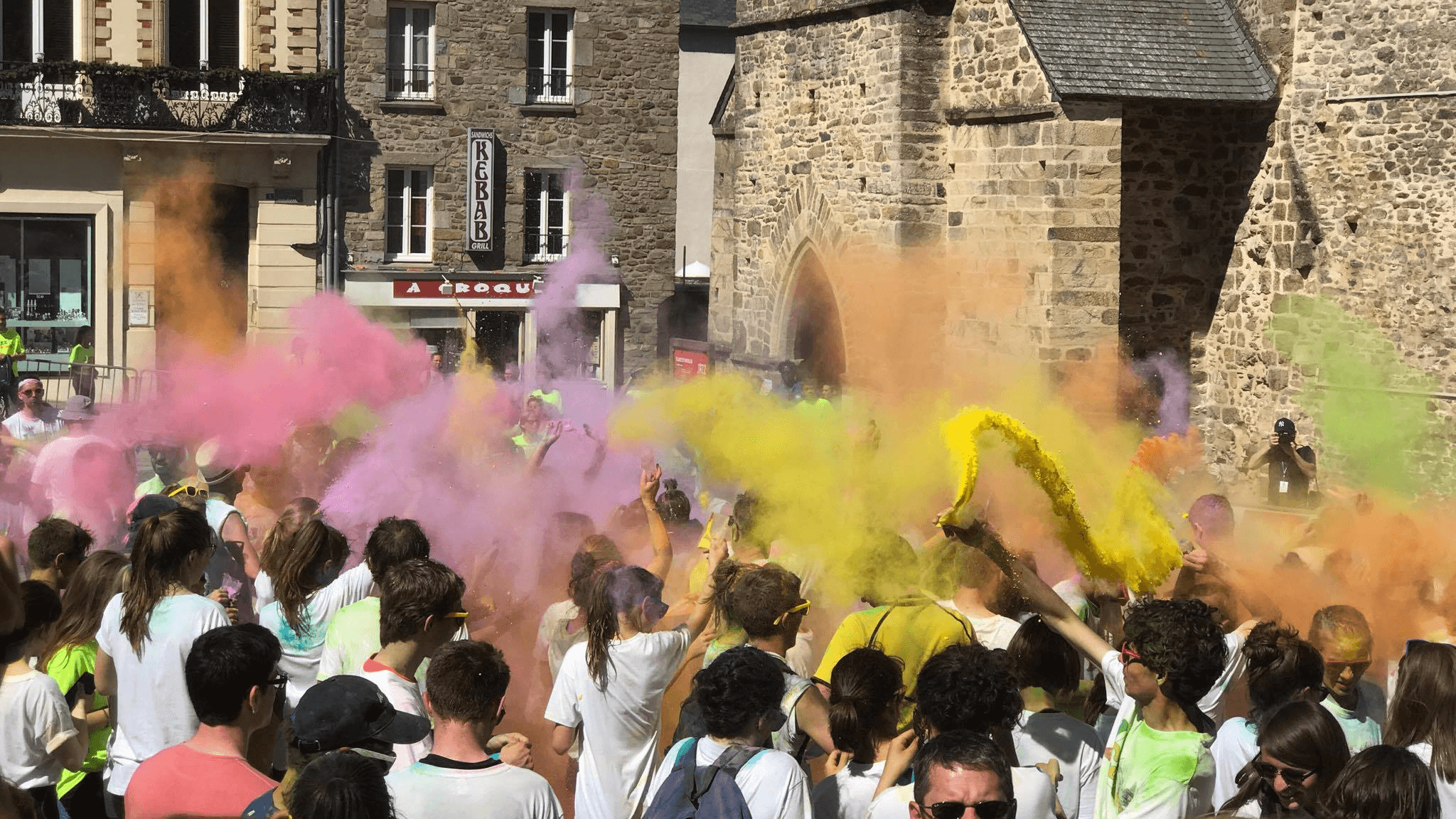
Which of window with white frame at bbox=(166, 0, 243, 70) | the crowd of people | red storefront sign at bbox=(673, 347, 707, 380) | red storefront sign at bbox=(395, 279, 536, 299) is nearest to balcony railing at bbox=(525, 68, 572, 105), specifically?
red storefront sign at bbox=(395, 279, 536, 299)

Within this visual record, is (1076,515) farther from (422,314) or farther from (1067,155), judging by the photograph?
(422,314)

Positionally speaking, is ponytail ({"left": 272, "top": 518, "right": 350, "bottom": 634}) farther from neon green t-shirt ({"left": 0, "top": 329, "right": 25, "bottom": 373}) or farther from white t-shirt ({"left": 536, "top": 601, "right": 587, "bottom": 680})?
neon green t-shirt ({"left": 0, "top": 329, "right": 25, "bottom": 373})

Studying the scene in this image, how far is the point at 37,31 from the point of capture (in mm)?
22500

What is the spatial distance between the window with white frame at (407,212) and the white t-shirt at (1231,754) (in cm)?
2182

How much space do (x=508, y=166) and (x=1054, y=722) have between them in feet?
72.1

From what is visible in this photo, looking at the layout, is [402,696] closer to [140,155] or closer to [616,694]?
[616,694]

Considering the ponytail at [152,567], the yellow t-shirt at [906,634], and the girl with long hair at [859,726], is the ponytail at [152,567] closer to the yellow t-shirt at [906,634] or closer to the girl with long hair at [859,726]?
the yellow t-shirt at [906,634]

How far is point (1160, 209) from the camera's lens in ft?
50.6

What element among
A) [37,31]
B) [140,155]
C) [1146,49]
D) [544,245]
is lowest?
[544,245]

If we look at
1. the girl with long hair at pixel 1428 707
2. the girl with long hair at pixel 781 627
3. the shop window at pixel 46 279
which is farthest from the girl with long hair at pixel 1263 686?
the shop window at pixel 46 279

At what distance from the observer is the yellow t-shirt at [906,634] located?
5.51 meters

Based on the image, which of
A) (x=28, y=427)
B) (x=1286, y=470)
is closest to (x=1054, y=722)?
(x=28, y=427)

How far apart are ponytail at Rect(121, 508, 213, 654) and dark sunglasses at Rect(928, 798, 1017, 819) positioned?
2841 millimetres


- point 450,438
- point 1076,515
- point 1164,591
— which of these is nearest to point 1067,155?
point 450,438
